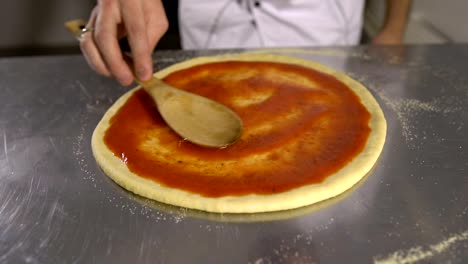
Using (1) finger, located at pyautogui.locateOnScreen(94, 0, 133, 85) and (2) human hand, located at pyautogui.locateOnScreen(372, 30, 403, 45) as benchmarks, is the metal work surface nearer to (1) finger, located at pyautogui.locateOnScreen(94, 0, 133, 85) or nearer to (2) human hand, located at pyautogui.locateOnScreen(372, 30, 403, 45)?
(1) finger, located at pyautogui.locateOnScreen(94, 0, 133, 85)

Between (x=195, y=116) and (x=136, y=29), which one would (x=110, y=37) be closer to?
(x=136, y=29)

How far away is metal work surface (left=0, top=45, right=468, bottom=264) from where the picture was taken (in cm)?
69

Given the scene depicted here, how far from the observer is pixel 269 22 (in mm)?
1346

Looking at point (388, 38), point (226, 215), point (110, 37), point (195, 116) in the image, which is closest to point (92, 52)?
point (110, 37)

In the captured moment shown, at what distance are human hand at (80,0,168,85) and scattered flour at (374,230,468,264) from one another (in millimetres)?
555

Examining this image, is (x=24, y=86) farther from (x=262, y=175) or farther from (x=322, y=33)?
(x=322, y=33)

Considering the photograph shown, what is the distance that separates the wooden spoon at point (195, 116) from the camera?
2.84 feet

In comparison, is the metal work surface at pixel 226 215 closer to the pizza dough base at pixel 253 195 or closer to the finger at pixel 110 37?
the pizza dough base at pixel 253 195

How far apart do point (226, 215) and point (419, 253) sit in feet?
0.94

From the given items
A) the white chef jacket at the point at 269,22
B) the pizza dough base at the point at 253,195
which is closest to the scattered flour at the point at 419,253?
the pizza dough base at the point at 253,195

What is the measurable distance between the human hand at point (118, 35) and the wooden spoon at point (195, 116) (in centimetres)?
5

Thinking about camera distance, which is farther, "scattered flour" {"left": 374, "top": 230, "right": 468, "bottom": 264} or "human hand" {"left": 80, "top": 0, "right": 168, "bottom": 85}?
"human hand" {"left": 80, "top": 0, "right": 168, "bottom": 85}

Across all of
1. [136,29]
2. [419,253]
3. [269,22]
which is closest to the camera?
[419,253]

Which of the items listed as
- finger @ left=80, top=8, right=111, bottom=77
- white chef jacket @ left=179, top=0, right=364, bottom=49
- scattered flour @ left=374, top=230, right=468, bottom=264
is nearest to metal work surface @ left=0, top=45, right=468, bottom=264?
scattered flour @ left=374, top=230, right=468, bottom=264
